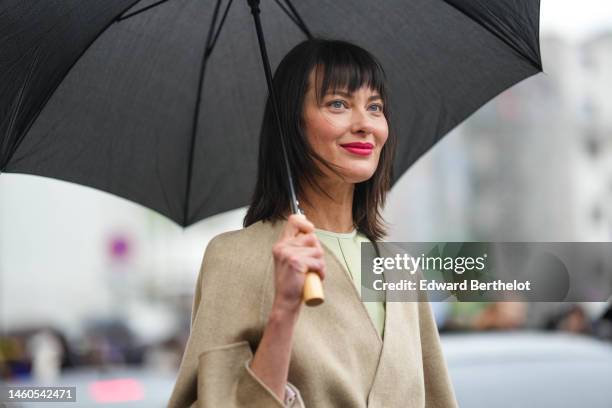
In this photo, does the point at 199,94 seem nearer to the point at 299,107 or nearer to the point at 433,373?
the point at 299,107

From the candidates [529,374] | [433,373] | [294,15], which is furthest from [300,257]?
[529,374]

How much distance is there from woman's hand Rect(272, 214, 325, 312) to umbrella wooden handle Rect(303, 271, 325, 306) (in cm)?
1

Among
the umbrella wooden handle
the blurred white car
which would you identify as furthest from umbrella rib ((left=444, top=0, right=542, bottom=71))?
the blurred white car

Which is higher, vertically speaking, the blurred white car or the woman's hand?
the woman's hand

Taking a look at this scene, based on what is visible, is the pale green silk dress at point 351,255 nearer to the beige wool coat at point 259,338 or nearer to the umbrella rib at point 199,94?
the beige wool coat at point 259,338

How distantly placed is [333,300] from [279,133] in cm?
43

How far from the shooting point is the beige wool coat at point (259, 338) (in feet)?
7.54

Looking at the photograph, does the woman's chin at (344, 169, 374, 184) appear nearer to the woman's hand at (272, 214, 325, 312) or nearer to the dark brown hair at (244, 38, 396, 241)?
the dark brown hair at (244, 38, 396, 241)

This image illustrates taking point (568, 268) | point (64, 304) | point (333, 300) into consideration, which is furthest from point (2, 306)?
point (333, 300)

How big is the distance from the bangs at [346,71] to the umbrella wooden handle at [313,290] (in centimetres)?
57

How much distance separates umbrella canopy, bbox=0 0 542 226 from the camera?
2.90 m

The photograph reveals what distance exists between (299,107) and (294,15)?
0.59 m

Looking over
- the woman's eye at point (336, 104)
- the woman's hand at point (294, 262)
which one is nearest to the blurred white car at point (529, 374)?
the woman's eye at point (336, 104)

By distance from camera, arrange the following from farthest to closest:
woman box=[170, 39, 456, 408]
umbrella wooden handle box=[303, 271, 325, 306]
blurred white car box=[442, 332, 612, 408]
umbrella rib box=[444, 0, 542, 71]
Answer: blurred white car box=[442, 332, 612, 408], umbrella rib box=[444, 0, 542, 71], woman box=[170, 39, 456, 408], umbrella wooden handle box=[303, 271, 325, 306]
